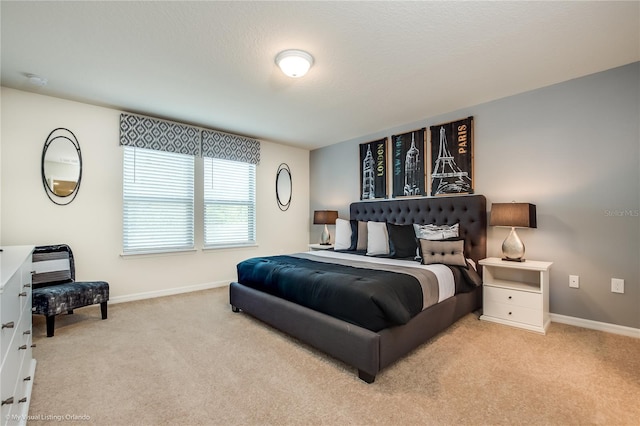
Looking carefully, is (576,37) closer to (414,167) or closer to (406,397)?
(414,167)

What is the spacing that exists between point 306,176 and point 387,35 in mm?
3864

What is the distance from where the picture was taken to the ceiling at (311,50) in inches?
78.2

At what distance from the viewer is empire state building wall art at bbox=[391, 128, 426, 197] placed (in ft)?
13.5

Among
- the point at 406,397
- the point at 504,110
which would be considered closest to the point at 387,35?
the point at 504,110

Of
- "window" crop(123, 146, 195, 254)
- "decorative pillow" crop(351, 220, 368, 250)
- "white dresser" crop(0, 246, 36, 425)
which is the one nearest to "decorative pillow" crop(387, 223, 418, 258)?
"decorative pillow" crop(351, 220, 368, 250)

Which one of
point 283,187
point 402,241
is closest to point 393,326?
point 402,241

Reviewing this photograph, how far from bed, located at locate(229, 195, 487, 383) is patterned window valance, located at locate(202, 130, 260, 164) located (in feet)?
7.45

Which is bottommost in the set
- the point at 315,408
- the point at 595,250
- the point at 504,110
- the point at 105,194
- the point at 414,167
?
the point at 315,408

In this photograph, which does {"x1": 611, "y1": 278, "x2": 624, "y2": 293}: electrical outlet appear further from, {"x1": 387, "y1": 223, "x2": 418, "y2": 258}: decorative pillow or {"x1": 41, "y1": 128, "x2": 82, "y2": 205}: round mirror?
{"x1": 41, "y1": 128, "x2": 82, "y2": 205}: round mirror

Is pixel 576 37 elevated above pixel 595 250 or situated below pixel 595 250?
above

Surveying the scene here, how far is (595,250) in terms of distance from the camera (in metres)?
2.84

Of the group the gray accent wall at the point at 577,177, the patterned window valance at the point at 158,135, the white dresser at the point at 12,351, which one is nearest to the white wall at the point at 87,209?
the patterned window valance at the point at 158,135

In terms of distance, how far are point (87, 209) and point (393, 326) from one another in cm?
382

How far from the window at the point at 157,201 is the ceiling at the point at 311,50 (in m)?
0.77
